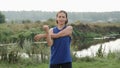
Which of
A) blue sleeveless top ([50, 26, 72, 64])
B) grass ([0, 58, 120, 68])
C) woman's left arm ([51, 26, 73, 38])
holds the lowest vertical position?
grass ([0, 58, 120, 68])

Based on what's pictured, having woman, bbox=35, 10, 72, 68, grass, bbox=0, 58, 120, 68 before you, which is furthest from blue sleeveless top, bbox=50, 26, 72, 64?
grass, bbox=0, 58, 120, 68

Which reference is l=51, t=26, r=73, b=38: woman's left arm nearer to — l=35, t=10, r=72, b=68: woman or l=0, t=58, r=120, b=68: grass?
l=35, t=10, r=72, b=68: woman

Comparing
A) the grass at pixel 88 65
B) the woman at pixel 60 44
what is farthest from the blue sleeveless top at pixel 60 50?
the grass at pixel 88 65

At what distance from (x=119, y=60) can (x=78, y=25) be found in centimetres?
3348

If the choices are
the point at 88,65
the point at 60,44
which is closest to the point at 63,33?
the point at 60,44

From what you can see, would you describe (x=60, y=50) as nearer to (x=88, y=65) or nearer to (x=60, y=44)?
(x=60, y=44)

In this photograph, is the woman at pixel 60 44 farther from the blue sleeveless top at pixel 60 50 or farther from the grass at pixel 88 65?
the grass at pixel 88 65

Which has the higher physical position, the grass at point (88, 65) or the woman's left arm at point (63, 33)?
the woman's left arm at point (63, 33)

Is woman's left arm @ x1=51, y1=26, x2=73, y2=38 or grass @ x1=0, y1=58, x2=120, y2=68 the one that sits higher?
woman's left arm @ x1=51, y1=26, x2=73, y2=38

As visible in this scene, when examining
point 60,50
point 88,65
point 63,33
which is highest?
point 63,33

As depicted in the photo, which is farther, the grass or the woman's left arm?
the grass

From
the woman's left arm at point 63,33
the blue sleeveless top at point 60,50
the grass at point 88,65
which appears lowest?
the grass at point 88,65

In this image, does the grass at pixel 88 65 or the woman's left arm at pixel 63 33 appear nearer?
the woman's left arm at pixel 63 33

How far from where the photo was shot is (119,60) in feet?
36.7
